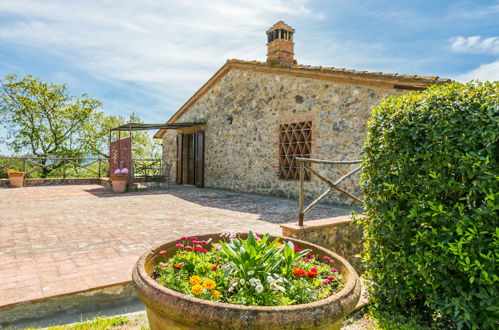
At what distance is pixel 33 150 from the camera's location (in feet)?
60.7

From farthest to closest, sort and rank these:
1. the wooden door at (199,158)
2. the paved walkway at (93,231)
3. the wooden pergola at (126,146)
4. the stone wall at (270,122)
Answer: the wooden door at (199,158)
the wooden pergola at (126,146)
the stone wall at (270,122)
the paved walkway at (93,231)

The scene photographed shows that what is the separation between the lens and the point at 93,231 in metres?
4.21

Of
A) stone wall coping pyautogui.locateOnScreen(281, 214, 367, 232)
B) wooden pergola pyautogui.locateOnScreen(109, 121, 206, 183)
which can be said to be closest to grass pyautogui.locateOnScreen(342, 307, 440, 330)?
stone wall coping pyautogui.locateOnScreen(281, 214, 367, 232)

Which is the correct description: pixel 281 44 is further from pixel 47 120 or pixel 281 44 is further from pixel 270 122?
pixel 47 120

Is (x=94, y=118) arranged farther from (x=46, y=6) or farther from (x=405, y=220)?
(x=405, y=220)

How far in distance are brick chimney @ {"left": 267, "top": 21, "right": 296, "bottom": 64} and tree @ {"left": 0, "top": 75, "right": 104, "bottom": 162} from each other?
1496 centimetres

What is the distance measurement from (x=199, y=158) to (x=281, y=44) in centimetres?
499

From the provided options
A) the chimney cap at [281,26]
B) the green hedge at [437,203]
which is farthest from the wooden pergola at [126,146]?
the green hedge at [437,203]

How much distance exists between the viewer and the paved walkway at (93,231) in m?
2.48

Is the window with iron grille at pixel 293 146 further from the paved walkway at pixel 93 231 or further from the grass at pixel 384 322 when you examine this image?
the grass at pixel 384 322

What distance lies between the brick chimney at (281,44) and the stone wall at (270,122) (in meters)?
0.85

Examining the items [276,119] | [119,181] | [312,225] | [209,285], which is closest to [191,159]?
[119,181]

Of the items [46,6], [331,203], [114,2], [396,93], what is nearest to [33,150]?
[46,6]

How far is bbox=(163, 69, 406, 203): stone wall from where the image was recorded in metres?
6.43
